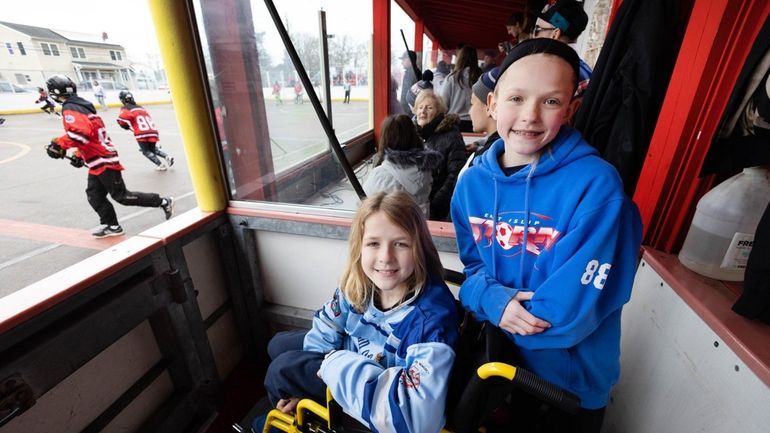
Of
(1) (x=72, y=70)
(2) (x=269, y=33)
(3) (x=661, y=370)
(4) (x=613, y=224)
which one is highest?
(2) (x=269, y=33)

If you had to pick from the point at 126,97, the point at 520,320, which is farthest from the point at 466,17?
the point at 520,320

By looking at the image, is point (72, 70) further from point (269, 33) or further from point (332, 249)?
point (332, 249)

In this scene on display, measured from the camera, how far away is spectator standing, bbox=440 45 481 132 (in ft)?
10.8

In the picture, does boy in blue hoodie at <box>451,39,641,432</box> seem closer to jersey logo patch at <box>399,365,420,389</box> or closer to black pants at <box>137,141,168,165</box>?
jersey logo patch at <box>399,365,420,389</box>

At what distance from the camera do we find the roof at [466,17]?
21.2 feet

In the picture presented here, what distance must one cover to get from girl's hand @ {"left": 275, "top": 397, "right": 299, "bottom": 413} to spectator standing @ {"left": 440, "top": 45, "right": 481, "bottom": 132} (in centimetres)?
293

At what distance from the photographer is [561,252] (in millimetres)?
739

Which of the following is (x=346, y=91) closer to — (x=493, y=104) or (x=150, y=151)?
(x=150, y=151)

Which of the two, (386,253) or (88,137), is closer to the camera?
(386,253)

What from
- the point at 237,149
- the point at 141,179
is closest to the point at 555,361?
the point at 237,149

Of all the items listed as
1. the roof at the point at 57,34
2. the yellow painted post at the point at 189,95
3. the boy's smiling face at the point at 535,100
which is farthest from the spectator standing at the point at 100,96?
the boy's smiling face at the point at 535,100

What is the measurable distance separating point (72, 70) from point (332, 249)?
5.24 feet

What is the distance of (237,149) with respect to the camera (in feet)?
5.41

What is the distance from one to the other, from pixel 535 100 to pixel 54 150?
338 centimetres
